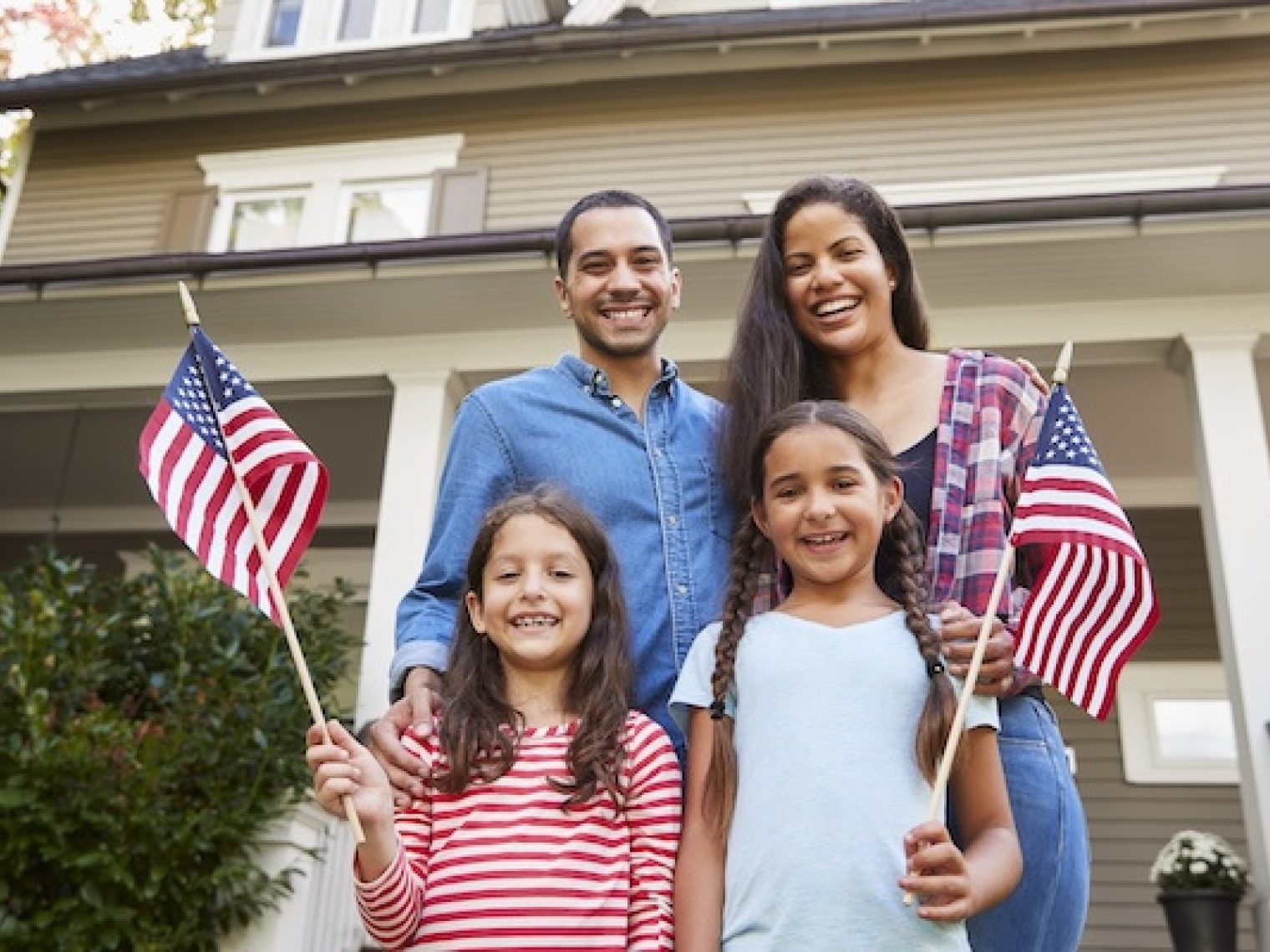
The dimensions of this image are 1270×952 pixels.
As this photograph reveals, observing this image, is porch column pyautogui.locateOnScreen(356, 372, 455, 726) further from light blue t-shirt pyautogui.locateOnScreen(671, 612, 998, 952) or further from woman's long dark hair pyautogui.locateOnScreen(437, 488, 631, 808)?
light blue t-shirt pyautogui.locateOnScreen(671, 612, 998, 952)

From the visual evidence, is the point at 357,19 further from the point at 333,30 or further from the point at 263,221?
the point at 263,221

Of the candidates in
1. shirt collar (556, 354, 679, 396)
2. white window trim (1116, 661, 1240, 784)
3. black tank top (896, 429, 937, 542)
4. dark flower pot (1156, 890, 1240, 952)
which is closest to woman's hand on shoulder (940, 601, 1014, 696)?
black tank top (896, 429, 937, 542)

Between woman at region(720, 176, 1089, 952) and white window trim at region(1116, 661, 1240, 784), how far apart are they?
6709mm

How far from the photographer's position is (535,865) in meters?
1.76

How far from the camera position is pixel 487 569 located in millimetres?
2100

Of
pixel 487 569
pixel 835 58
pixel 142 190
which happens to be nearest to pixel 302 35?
pixel 142 190

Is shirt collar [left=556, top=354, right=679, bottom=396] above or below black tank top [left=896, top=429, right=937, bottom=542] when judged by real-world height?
above

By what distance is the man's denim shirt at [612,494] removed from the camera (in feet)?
6.85

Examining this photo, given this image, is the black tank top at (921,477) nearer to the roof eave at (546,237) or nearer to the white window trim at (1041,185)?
the roof eave at (546,237)

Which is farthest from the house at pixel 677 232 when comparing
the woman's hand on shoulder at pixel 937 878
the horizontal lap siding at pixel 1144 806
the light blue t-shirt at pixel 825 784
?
the woman's hand on shoulder at pixel 937 878

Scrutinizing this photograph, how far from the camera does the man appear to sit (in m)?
2.09

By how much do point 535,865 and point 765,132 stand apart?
8003 millimetres

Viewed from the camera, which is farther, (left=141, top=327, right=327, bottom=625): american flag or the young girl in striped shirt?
(left=141, top=327, right=327, bottom=625): american flag

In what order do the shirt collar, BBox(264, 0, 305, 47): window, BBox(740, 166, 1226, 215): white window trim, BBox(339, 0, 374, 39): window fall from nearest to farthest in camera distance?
the shirt collar < BBox(740, 166, 1226, 215): white window trim < BBox(339, 0, 374, 39): window < BBox(264, 0, 305, 47): window
